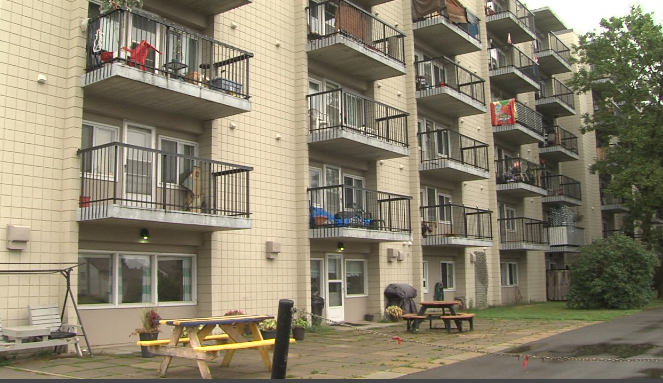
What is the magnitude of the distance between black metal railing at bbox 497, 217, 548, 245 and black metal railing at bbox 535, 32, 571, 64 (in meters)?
11.7

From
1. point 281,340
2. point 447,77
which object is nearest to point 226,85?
point 281,340

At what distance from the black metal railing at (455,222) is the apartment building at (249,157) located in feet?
0.33

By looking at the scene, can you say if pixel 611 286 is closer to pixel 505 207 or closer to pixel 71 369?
pixel 505 207

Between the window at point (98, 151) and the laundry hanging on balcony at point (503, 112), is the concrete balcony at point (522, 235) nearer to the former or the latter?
the laundry hanging on balcony at point (503, 112)

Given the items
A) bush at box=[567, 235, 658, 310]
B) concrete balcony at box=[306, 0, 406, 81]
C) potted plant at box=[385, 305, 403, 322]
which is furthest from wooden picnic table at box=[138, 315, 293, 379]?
bush at box=[567, 235, 658, 310]

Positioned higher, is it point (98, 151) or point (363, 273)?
point (98, 151)

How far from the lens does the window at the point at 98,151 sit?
13.0 meters

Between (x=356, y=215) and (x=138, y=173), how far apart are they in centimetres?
709

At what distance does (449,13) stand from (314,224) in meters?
11.2

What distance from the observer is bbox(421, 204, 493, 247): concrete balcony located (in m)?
23.6

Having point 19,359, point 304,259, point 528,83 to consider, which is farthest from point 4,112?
point 528,83

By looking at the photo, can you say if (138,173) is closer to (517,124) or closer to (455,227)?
(455,227)

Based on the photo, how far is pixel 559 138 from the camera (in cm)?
3603

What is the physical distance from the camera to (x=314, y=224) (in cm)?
1841
